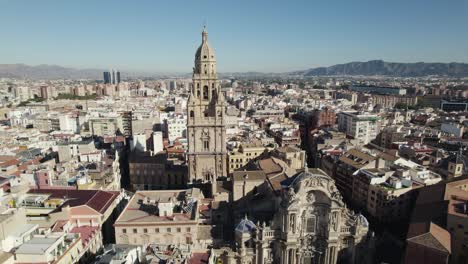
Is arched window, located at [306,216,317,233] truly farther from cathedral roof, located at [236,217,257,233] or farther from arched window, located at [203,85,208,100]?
arched window, located at [203,85,208,100]

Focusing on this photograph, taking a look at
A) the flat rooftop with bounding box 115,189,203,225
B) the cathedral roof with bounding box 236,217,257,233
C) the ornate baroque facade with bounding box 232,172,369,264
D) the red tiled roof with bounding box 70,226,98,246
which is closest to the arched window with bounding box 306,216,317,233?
the ornate baroque facade with bounding box 232,172,369,264

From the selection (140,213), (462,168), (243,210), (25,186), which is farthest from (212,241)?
(462,168)

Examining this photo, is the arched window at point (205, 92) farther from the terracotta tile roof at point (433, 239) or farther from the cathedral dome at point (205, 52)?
the terracotta tile roof at point (433, 239)

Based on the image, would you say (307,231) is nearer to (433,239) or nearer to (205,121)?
(433,239)

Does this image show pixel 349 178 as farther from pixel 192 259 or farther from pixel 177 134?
pixel 177 134

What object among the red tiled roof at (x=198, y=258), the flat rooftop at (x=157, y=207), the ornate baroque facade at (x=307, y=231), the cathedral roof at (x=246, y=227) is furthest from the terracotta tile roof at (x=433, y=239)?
the flat rooftop at (x=157, y=207)
